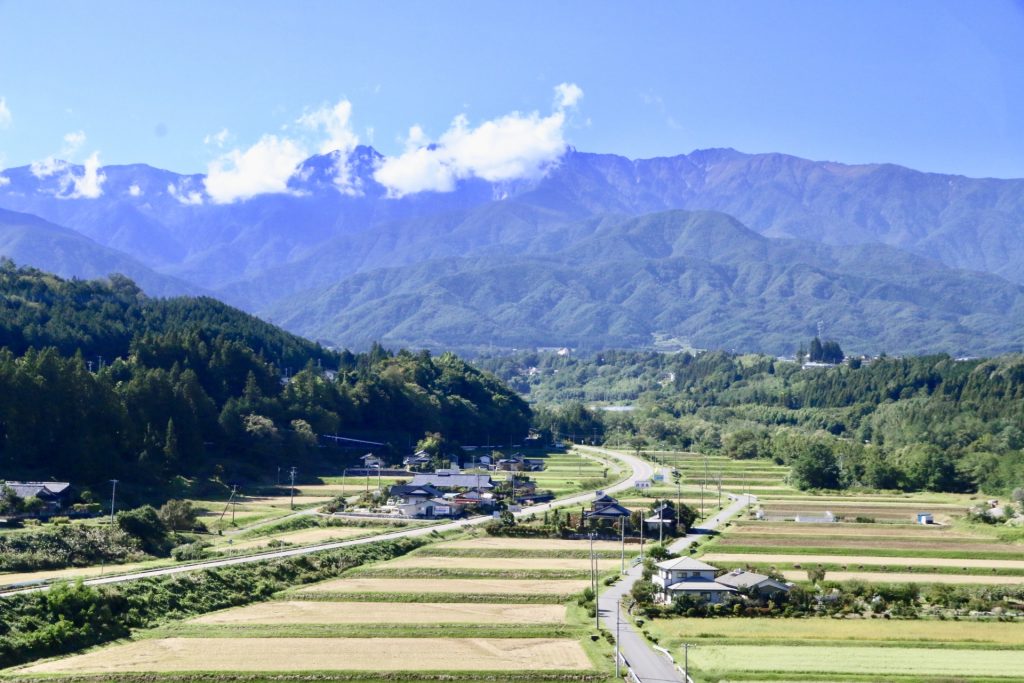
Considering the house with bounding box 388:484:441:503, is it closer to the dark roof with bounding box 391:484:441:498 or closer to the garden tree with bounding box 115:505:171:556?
the dark roof with bounding box 391:484:441:498

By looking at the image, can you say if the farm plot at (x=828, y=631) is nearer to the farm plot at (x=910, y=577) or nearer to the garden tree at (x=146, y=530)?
the farm plot at (x=910, y=577)

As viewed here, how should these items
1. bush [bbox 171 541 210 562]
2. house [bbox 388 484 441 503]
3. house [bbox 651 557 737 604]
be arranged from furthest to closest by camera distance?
house [bbox 388 484 441 503] < bush [bbox 171 541 210 562] < house [bbox 651 557 737 604]

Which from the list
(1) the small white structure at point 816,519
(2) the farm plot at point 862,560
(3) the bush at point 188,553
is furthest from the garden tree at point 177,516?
(1) the small white structure at point 816,519

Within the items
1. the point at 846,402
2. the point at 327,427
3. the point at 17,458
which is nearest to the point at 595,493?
the point at 327,427

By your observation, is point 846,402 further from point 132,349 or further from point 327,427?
point 132,349

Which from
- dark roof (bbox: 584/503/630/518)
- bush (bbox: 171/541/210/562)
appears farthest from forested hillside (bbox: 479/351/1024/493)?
bush (bbox: 171/541/210/562)

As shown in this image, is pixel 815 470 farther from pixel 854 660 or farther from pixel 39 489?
pixel 39 489
